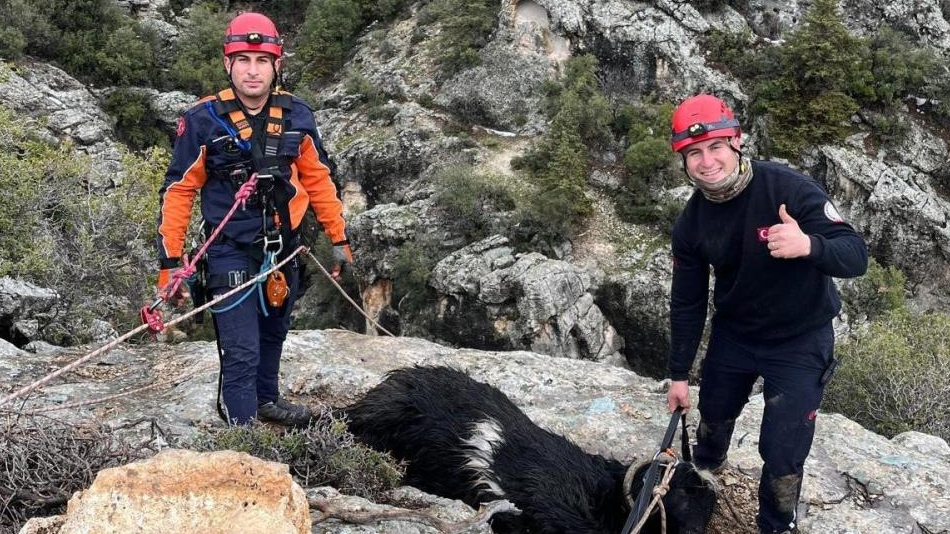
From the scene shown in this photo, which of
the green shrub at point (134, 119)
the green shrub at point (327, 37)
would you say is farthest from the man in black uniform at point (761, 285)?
the green shrub at point (327, 37)

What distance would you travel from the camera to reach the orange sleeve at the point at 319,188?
3.90 m

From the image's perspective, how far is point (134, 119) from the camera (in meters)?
28.1

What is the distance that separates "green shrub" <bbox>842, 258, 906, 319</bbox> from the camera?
70.7 ft

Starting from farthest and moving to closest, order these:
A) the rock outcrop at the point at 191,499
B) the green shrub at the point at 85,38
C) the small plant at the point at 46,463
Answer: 1. the green shrub at the point at 85,38
2. the small plant at the point at 46,463
3. the rock outcrop at the point at 191,499

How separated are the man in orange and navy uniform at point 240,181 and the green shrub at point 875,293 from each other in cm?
2203

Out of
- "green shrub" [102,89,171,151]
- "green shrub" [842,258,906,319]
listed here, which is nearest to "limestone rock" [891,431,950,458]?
"green shrub" [842,258,906,319]

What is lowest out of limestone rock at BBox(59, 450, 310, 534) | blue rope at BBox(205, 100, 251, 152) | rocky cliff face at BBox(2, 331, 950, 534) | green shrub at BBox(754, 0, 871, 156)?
rocky cliff face at BBox(2, 331, 950, 534)

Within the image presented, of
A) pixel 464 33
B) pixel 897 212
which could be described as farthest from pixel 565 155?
pixel 897 212

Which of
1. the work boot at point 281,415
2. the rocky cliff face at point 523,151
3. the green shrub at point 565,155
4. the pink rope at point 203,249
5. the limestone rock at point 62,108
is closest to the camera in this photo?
the pink rope at point 203,249

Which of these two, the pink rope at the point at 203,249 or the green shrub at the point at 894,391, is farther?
the green shrub at the point at 894,391

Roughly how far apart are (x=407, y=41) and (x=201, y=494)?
33.6 meters

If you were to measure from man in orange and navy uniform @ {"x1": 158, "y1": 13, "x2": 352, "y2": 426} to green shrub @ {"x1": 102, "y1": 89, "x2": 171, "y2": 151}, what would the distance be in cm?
2714

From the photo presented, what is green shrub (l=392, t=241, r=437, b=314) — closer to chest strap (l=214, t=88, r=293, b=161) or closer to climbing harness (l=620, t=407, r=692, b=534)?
chest strap (l=214, t=88, r=293, b=161)

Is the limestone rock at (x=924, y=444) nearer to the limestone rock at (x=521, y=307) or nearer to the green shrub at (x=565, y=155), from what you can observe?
the limestone rock at (x=521, y=307)
